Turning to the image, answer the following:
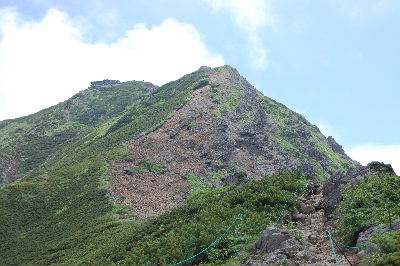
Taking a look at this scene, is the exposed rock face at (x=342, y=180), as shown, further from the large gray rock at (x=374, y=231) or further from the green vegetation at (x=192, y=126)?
the green vegetation at (x=192, y=126)

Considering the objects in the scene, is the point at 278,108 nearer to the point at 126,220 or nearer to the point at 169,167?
the point at 169,167

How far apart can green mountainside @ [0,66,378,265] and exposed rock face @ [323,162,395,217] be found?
6.90 feet

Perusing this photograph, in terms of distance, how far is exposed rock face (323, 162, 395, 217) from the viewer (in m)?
18.7

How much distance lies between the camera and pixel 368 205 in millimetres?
15594

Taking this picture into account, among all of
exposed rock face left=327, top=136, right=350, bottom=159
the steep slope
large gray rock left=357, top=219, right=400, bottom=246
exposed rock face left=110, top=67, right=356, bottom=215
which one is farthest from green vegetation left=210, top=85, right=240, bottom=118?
large gray rock left=357, top=219, right=400, bottom=246

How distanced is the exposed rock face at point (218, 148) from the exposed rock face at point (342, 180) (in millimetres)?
15010

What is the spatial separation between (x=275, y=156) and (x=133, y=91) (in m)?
65.6

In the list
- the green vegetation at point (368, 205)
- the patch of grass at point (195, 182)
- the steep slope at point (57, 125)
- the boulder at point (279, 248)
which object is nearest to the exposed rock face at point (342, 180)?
the green vegetation at point (368, 205)

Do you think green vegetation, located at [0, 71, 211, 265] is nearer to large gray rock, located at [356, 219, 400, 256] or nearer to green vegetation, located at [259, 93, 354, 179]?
large gray rock, located at [356, 219, 400, 256]

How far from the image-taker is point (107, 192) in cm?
3844

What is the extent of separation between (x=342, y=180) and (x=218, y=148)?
100 ft

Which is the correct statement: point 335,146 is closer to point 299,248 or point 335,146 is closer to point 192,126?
point 192,126

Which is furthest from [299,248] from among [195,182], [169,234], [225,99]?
[225,99]

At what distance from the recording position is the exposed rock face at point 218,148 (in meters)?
40.5
